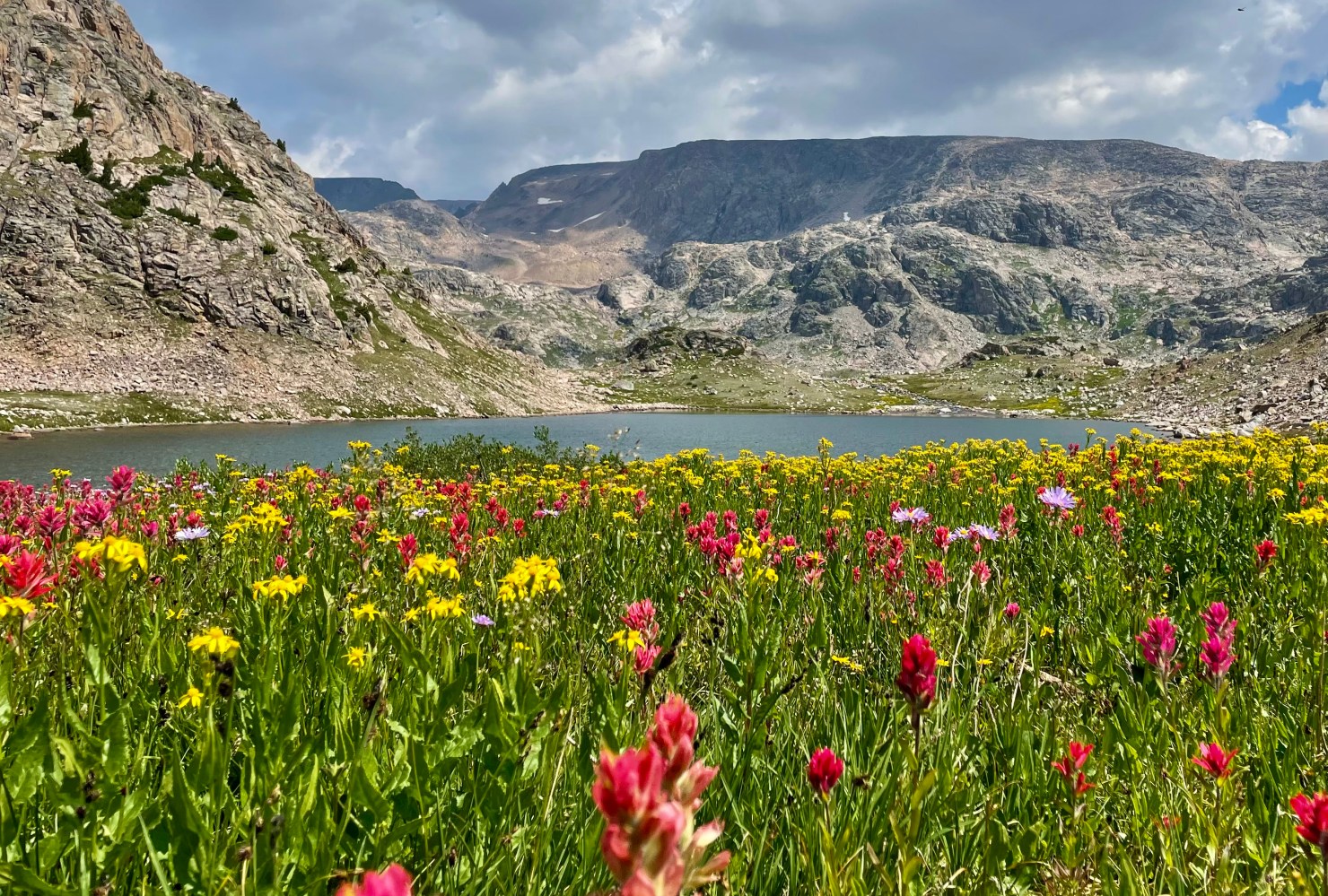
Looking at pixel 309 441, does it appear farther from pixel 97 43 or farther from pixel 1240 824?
pixel 97 43

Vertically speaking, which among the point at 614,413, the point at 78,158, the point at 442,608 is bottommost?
the point at 614,413

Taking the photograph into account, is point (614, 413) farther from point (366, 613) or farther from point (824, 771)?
point (824, 771)

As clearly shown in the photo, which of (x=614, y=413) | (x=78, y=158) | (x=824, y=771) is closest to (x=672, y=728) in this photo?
(x=824, y=771)

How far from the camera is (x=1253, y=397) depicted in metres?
76.0

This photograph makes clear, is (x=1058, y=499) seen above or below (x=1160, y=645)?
above

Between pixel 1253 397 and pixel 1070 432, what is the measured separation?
1927 centimetres

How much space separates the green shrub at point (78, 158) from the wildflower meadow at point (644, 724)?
97.2 metres

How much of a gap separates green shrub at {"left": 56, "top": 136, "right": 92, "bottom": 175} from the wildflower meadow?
319 feet

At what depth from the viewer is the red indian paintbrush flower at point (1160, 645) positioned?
272 centimetres

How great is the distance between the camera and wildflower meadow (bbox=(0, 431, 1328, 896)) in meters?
1.73

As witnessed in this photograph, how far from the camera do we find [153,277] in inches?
2876

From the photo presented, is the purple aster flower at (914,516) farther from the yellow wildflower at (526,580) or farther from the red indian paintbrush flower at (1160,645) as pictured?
Result: the yellow wildflower at (526,580)

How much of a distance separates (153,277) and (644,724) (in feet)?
306

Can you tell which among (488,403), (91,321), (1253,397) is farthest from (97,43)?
(1253,397)
